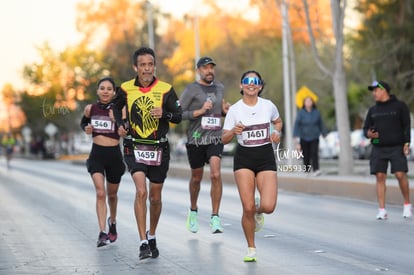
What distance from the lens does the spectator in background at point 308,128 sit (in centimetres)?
2323

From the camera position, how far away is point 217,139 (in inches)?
519

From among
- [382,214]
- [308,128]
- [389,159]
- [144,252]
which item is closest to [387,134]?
[389,159]

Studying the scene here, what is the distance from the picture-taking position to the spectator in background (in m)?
23.2

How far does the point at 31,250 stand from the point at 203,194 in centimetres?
1020

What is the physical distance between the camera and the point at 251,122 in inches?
404

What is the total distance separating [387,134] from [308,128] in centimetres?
885

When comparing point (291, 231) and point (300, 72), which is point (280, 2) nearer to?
point (291, 231)

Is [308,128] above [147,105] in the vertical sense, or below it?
below

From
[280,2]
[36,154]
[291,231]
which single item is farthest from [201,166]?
[36,154]

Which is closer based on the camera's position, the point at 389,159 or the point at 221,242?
the point at 221,242

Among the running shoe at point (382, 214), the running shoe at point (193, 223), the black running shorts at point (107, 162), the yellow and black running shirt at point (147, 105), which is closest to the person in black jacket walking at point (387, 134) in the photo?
the running shoe at point (382, 214)

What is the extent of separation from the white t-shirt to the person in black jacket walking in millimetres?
4373

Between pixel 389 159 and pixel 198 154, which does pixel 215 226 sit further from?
pixel 389 159

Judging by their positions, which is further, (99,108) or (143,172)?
(99,108)
